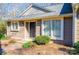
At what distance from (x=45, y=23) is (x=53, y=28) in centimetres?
13

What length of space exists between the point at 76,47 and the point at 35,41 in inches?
21.9

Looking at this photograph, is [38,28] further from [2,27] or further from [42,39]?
[2,27]

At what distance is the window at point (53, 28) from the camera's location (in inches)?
429

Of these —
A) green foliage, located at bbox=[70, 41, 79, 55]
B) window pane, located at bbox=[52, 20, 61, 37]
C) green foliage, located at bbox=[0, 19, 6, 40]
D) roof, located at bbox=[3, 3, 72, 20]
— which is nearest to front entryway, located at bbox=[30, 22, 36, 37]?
roof, located at bbox=[3, 3, 72, 20]

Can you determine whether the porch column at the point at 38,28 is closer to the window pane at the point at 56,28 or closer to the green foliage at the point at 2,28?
the window pane at the point at 56,28

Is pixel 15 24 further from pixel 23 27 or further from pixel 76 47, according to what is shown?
pixel 76 47

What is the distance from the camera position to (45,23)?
10.9m

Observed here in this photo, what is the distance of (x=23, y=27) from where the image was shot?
1098 centimetres

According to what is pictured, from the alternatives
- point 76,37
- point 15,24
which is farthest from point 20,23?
point 76,37

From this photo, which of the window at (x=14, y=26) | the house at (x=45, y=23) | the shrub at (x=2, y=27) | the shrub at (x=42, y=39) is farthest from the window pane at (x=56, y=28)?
the shrub at (x=2, y=27)

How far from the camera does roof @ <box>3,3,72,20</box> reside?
428 inches

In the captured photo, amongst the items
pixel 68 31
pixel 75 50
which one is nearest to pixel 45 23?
pixel 68 31

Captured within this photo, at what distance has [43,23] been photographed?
35.9 feet

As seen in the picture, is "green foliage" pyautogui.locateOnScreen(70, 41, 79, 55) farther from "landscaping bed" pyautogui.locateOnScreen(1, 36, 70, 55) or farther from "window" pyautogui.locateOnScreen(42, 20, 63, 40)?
"window" pyautogui.locateOnScreen(42, 20, 63, 40)
